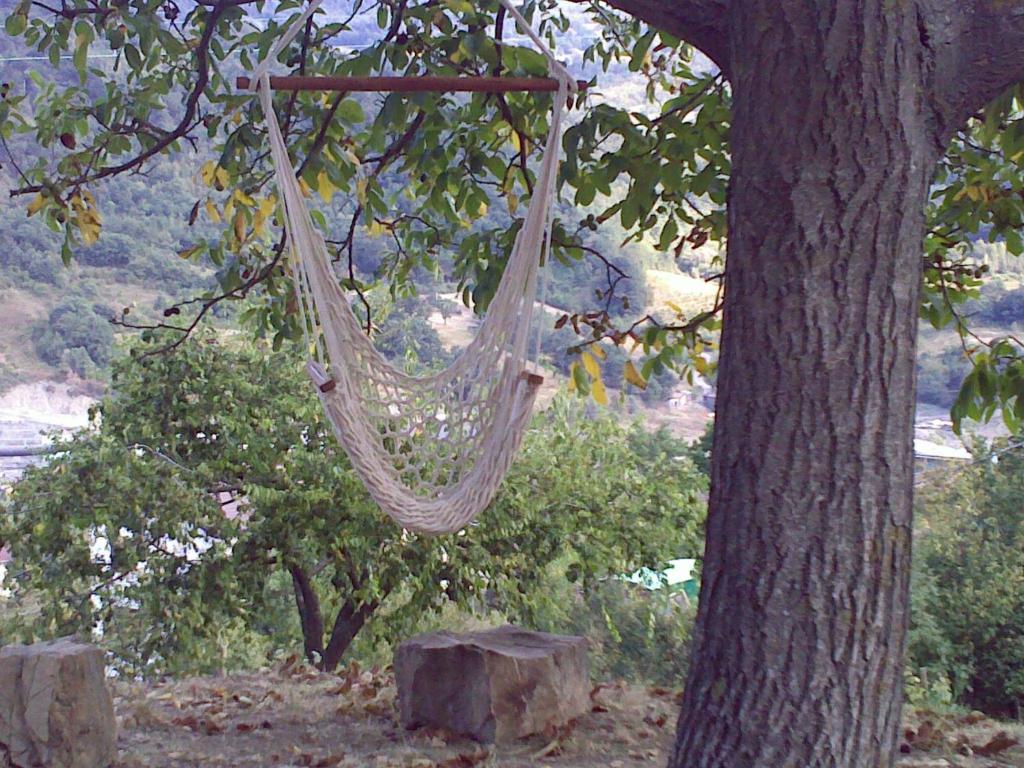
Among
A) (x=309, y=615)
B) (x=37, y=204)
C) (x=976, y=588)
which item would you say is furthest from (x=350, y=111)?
(x=976, y=588)

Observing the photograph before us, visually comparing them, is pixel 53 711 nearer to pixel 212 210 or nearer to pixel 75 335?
pixel 212 210

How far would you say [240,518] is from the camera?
3.93m

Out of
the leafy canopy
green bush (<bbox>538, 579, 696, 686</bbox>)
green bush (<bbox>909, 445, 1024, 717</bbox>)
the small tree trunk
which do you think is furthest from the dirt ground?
green bush (<bbox>909, 445, 1024, 717</bbox>)

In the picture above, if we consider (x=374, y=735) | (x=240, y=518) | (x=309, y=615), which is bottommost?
(x=309, y=615)

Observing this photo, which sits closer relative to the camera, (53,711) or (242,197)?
(53,711)

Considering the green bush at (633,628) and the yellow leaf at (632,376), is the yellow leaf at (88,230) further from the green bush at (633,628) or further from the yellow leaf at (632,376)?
the green bush at (633,628)

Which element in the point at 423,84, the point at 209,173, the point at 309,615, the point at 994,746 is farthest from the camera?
the point at 309,615

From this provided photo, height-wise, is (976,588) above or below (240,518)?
below

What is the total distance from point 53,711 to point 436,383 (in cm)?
86

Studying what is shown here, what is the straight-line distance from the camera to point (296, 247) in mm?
1832

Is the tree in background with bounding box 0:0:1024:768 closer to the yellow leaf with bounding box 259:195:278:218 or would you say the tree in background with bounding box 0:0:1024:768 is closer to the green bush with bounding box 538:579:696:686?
the yellow leaf with bounding box 259:195:278:218

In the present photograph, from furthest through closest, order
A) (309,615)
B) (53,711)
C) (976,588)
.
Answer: (976,588), (309,615), (53,711)

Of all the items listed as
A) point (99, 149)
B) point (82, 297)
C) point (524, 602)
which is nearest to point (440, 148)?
point (99, 149)

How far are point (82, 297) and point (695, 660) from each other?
44.7 feet
